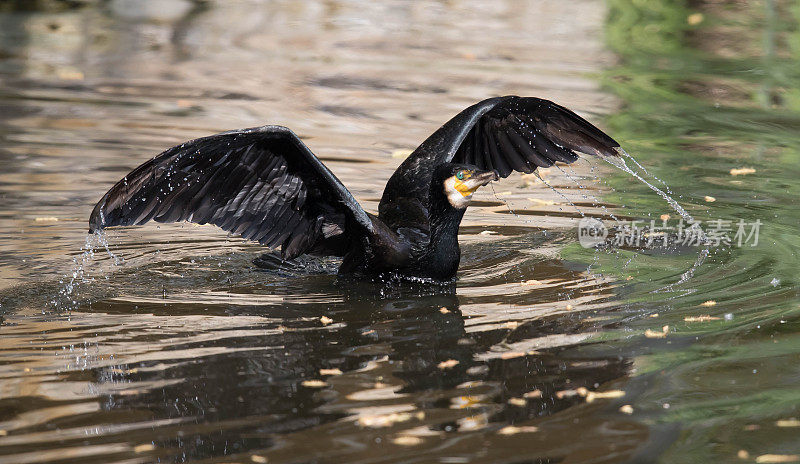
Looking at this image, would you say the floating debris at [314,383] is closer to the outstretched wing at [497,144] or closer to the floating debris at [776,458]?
the floating debris at [776,458]

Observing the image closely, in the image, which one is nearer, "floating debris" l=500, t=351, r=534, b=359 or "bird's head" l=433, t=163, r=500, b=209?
"floating debris" l=500, t=351, r=534, b=359

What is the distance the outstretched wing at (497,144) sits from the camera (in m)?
6.60

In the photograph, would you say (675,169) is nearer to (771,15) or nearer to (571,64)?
(571,64)

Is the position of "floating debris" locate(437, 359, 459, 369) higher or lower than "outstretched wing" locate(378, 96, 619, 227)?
lower

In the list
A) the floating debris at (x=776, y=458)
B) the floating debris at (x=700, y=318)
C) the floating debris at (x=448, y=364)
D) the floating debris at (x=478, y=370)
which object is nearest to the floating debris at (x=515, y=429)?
the floating debris at (x=478, y=370)

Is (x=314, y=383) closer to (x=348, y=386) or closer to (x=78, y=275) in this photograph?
(x=348, y=386)

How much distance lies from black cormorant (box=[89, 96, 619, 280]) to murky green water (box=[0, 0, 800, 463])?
0.27 m

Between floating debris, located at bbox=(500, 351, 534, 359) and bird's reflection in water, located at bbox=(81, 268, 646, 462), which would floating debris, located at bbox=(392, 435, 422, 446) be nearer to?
bird's reflection in water, located at bbox=(81, 268, 646, 462)

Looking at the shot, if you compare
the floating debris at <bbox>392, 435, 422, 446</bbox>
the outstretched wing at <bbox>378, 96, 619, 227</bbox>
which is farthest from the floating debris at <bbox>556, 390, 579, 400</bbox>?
the outstretched wing at <bbox>378, 96, 619, 227</bbox>

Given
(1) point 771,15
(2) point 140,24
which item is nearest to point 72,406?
(2) point 140,24

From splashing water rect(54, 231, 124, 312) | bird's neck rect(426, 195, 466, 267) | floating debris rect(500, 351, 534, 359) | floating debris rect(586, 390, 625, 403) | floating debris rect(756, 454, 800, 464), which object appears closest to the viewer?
floating debris rect(756, 454, 800, 464)
